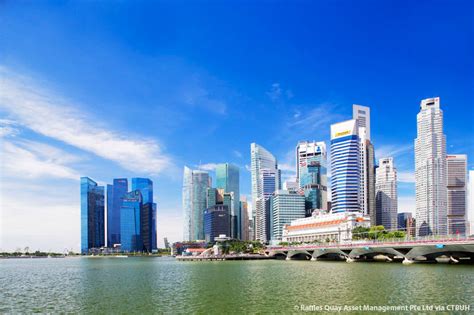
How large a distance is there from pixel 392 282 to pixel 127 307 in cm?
3897

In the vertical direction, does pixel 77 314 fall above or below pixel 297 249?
above

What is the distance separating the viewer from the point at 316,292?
55.5 metres

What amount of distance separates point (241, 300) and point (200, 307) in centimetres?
640

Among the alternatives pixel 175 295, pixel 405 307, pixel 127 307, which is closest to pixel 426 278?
pixel 405 307

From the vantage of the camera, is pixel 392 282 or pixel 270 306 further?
pixel 392 282

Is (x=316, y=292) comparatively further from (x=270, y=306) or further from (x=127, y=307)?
(x=127, y=307)

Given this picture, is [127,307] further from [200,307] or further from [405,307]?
[405,307]

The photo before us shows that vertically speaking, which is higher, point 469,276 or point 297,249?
point 469,276

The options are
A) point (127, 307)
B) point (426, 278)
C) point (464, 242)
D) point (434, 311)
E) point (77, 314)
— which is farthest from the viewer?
point (464, 242)

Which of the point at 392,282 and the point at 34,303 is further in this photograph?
the point at 392,282

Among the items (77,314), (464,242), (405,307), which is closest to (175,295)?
(77,314)

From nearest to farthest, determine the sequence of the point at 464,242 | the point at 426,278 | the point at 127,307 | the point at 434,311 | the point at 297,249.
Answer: the point at 434,311
the point at 127,307
the point at 426,278
the point at 464,242
the point at 297,249

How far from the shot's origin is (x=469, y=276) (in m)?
69.5

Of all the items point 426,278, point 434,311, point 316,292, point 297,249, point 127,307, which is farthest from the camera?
point 297,249
